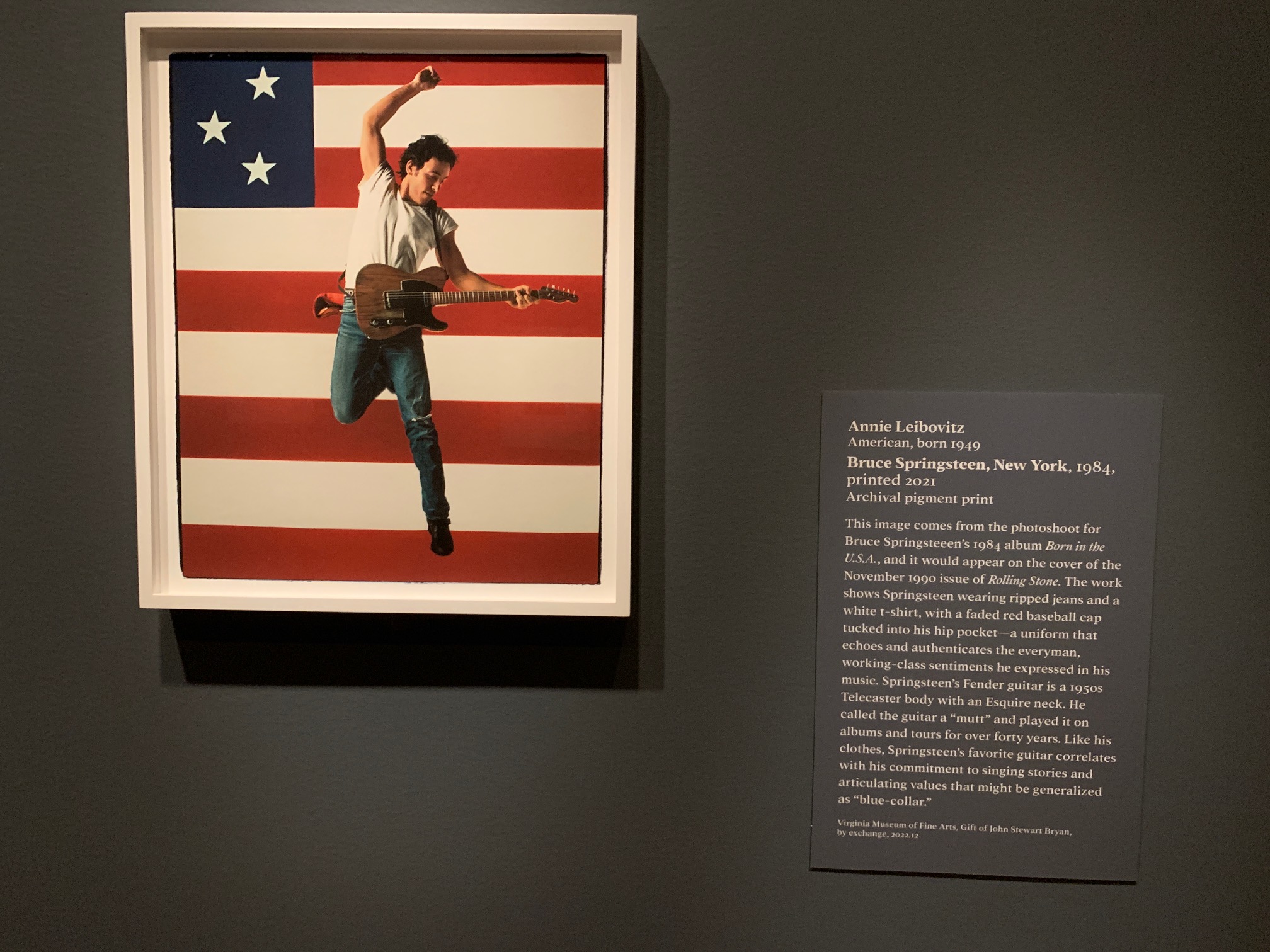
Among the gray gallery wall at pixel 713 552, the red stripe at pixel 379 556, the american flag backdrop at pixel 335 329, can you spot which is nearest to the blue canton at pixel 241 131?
the american flag backdrop at pixel 335 329

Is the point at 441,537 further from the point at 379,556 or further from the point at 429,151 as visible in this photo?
the point at 429,151

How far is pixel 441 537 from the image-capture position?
94 centimetres

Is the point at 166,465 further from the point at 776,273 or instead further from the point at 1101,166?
the point at 1101,166

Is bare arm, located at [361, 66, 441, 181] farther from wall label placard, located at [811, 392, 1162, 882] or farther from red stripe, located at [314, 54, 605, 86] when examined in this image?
wall label placard, located at [811, 392, 1162, 882]

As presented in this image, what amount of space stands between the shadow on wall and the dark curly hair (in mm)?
313

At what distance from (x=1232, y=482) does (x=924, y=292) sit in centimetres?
45

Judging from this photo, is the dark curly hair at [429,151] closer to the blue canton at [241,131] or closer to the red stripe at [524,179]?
the red stripe at [524,179]

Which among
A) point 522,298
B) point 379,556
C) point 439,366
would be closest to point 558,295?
point 522,298

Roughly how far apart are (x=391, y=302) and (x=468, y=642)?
437 mm

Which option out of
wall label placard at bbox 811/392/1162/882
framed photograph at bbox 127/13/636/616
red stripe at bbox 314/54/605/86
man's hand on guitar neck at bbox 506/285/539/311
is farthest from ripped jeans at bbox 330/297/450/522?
wall label placard at bbox 811/392/1162/882

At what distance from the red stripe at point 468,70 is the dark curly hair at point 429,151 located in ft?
0.22

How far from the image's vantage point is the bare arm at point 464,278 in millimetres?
905

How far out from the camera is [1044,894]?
3.20 ft

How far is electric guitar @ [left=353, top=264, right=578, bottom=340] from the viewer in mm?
906
